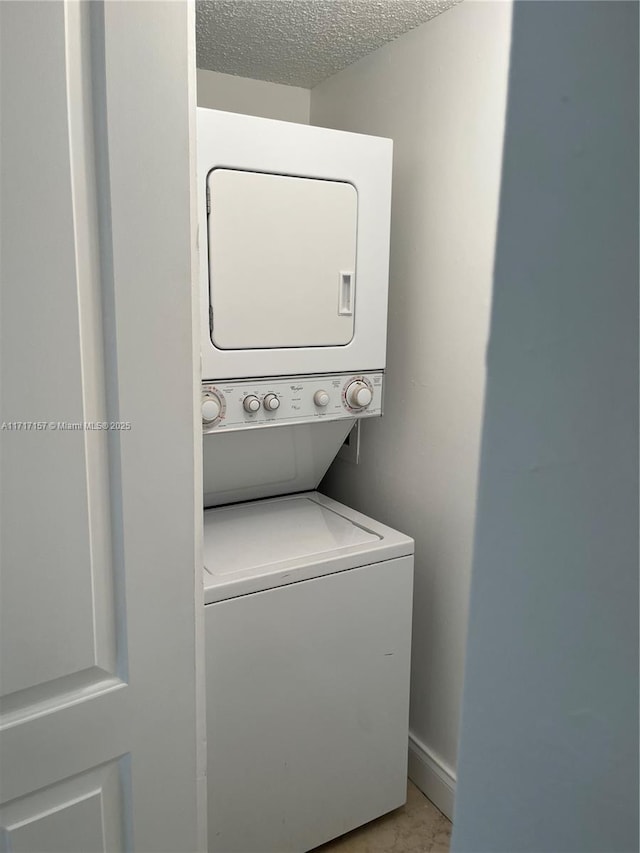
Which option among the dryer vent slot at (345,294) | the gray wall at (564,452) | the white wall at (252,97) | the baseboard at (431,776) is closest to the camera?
the gray wall at (564,452)

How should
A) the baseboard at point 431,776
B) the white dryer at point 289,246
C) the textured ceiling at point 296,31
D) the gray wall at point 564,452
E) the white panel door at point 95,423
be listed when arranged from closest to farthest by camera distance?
the gray wall at point 564,452, the white panel door at point 95,423, the white dryer at point 289,246, the textured ceiling at point 296,31, the baseboard at point 431,776

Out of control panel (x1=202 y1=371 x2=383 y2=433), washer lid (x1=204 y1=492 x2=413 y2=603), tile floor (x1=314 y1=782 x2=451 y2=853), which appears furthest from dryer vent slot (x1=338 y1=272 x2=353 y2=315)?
tile floor (x1=314 y1=782 x2=451 y2=853)

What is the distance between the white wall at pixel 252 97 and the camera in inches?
84.0

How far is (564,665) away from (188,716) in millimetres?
1049

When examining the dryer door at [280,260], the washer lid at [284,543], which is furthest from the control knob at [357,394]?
the washer lid at [284,543]

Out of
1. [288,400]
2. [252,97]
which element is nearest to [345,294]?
[288,400]

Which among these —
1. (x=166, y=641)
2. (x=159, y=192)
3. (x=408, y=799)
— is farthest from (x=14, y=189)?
(x=408, y=799)

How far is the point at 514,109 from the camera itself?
0.25 m

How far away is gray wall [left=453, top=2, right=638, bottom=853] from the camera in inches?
8.7

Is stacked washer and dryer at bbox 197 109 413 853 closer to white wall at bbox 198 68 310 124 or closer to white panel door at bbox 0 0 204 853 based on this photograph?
white panel door at bbox 0 0 204 853

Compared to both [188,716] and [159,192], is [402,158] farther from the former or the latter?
[188,716]

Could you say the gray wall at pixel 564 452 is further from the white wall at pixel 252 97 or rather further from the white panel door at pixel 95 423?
the white wall at pixel 252 97

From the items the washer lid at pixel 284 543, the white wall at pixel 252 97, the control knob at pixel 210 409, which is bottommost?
the washer lid at pixel 284 543

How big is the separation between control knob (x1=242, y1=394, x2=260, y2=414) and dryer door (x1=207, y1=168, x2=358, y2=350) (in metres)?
0.13
